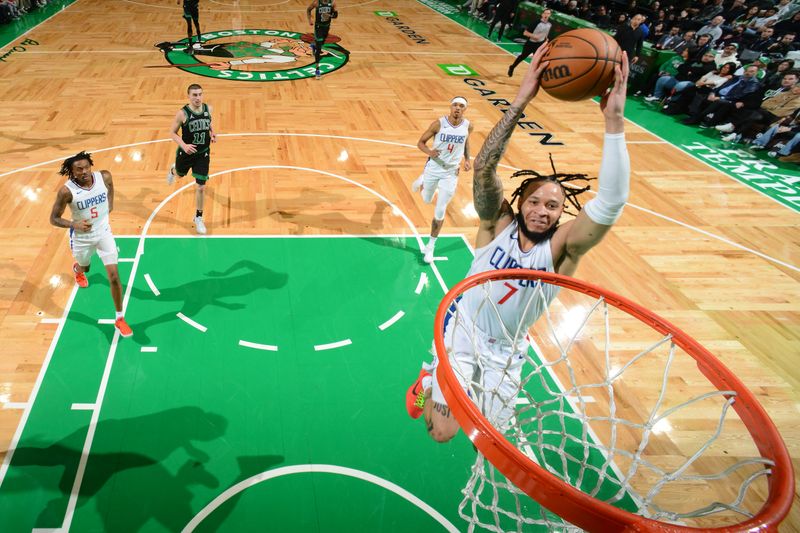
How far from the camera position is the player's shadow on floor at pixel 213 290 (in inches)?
202

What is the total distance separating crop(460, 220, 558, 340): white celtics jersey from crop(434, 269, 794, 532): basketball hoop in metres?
0.02

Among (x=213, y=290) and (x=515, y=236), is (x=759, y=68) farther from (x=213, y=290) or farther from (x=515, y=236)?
(x=213, y=290)

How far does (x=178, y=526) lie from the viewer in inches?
137

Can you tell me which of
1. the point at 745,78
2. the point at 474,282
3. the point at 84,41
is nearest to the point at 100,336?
the point at 474,282

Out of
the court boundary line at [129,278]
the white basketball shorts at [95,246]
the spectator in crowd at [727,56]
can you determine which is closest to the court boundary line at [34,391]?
the court boundary line at [129,278]

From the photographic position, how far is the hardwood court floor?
5.60 meters

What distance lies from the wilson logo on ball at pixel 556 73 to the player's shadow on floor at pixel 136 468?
3.25m

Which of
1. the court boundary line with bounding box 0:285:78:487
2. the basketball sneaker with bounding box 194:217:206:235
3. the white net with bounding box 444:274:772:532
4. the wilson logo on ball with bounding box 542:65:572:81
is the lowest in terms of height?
the court boundary line with bounding box 0:285:78:487

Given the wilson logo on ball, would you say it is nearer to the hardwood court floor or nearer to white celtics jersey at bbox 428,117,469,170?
the hardwood court floor

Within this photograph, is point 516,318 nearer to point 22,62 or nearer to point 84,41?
point 22,62

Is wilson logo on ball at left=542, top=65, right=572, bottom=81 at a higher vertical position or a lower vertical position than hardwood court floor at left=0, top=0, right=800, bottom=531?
higher

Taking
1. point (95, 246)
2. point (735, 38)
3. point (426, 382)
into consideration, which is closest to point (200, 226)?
point (95, 246)

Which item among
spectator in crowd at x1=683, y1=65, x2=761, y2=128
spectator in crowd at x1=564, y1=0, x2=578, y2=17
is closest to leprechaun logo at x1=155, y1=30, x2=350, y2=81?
spectator in crowd at x1=564, y1=0, x2=578, y2=17

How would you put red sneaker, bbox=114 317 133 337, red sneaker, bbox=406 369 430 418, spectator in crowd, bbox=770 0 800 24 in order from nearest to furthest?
red sneaker, bbox=406 369 430 418 → red sneaker, bbox=114 317 133 337 → spectator in crowd, bbox=770 0 800 24
